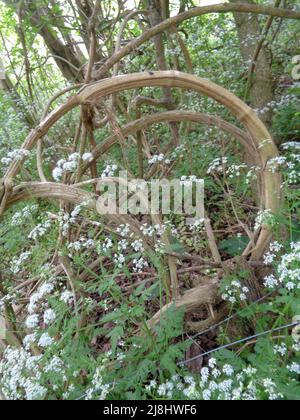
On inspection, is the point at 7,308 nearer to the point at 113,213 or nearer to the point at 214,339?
the point at 113,213

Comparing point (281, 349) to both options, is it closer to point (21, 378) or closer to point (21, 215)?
point (21, 378)

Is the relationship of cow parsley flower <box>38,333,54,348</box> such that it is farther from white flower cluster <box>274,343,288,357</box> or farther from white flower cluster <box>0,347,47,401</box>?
white flower cluster <box>274,343,288,357</box>

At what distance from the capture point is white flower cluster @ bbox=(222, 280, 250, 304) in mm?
1419

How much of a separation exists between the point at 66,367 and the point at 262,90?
7.72ft

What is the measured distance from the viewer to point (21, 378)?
1305mm

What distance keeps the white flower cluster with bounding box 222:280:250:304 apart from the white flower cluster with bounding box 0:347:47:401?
750 mm

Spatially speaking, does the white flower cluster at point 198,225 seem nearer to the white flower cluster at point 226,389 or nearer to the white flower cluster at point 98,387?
the white flower cluster at point 226,389

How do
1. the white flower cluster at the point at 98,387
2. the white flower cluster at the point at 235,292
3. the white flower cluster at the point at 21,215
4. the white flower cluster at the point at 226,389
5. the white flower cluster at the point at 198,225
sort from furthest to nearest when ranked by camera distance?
the white flower cluster at the point at 21,215 < the white flower cluster at the point at 198,225 < the white flower cluster at the point at 235,292 < the white flower cluster at the point at 98,387 < the white flower cluster at the point at 226,389

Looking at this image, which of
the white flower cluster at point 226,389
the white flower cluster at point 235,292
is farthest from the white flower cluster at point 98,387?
the white flower cluster at point 235,292

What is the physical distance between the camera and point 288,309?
1.39 metres

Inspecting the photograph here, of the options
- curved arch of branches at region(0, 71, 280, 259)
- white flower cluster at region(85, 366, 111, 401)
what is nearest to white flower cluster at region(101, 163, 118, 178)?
curved arch of branches at region(0, 71, 280, 259)

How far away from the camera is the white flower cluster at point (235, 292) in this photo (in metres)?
1.42

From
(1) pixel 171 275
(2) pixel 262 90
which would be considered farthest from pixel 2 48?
(1) pixel 171 275

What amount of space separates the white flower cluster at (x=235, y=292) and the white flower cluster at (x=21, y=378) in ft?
2.46
